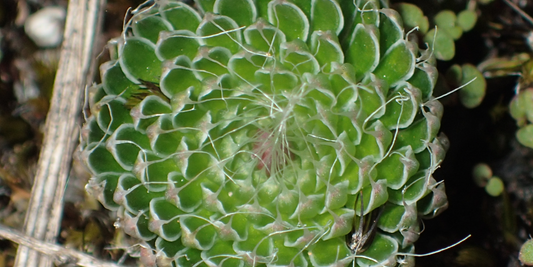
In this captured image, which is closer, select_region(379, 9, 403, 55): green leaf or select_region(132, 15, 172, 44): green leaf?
select_region(379, 9, 403, 55): green leaf

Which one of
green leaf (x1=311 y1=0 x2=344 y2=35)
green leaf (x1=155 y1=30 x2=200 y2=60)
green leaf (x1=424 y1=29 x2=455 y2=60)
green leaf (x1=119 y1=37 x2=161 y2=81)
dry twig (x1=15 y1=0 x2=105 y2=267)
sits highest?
green leaf (x1=311 y1=0 x2=344 y2=35)

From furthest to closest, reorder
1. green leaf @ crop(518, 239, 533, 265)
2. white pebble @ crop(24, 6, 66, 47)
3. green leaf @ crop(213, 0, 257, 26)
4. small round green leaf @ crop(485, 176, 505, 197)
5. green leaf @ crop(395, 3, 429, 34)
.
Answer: white pebble @ crop(24, 6, 66, 47)
small round green leaf @ crop(485, 176, 505, 197)
green leaf @ crop(395, 3, 429, 34)
green leaf @ crop(518, 239, 533, 265)
green leaf @ crop(213, 0, 257, 26)

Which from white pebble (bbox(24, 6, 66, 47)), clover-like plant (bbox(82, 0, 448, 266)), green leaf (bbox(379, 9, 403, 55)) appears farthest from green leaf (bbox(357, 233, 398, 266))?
white pebble (bbox(24, 6, 66, 47))

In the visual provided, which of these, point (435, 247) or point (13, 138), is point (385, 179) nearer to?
point (435, 247)

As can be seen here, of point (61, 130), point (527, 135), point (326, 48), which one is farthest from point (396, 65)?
point (61, 130)

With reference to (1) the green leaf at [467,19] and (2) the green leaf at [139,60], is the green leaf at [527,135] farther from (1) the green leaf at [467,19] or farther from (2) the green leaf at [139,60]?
(2) the green leaf at [139,60]

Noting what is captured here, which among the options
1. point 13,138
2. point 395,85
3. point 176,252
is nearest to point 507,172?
→ point 395,85

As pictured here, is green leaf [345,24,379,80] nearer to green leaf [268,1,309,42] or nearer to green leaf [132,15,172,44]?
green leaf [268,1,309,42]

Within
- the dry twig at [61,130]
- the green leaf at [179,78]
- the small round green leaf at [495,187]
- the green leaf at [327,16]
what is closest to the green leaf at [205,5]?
the green leaf at [179,78]

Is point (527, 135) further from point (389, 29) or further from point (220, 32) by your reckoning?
point (220, 32)

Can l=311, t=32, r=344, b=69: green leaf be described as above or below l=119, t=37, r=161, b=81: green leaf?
above
